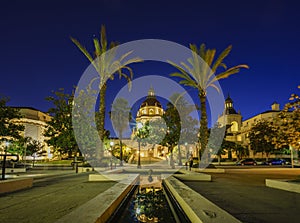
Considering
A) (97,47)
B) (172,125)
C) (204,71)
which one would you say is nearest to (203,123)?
(204,71)

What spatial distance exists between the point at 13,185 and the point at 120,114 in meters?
34.0

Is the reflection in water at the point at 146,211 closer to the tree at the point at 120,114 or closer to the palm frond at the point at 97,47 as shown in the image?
the palm frond at the point at 97,47

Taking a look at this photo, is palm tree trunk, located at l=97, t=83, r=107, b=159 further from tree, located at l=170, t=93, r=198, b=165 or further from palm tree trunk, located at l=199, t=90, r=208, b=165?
tree, located at l=170, t=93, r=198, b=165

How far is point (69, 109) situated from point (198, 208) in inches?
833

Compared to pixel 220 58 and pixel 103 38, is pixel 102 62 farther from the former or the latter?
pixel 220 58

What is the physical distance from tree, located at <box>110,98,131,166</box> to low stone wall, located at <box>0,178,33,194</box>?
32126 mm

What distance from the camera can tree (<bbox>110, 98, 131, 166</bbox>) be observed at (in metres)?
43.2

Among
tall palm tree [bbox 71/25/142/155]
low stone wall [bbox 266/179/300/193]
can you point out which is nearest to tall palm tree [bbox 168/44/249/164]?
tall palm tree [bbox 71/25/142/155]

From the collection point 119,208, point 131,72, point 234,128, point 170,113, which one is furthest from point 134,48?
point 234,128

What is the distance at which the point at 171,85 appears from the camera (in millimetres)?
36906

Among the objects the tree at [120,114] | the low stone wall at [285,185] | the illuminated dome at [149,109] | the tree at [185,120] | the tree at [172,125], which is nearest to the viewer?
the low stone wall at [285,185]

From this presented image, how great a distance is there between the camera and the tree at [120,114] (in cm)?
4325

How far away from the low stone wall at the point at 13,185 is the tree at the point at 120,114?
3213 centimetres

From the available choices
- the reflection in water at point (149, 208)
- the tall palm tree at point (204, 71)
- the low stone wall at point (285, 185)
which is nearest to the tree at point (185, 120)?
the tall palm tree at point (204, 71)
